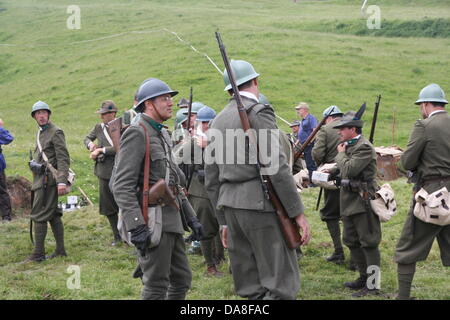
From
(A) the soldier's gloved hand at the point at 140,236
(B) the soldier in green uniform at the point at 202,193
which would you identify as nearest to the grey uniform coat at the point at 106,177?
(B) the soldier in green uniform at the point at 202,193

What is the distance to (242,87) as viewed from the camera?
640 centimetres

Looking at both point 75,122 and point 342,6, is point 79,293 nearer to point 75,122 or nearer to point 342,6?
point 75,122

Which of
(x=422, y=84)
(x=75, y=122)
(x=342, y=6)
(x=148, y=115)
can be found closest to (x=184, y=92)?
(x=75, y=122)

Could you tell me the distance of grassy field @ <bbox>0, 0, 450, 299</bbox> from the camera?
9.50m

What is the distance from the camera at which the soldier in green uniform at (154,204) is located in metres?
6.07

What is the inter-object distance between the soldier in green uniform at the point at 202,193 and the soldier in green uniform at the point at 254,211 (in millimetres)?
2872

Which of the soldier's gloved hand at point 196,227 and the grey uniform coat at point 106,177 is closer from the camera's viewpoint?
the soldier's gloved hand at point 196,227

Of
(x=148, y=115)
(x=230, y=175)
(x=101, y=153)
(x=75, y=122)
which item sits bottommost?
(x=75, y=122)

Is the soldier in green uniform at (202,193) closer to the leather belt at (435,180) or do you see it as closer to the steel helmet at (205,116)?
the steel helmet at (205,116)

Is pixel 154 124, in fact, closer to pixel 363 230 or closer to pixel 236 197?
pixel 236 197

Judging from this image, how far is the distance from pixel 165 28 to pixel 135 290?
32486 millimetres

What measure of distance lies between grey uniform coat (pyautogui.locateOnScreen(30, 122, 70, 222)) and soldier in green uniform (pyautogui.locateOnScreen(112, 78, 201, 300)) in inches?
160

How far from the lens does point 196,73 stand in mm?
29406

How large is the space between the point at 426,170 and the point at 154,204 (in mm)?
3499
